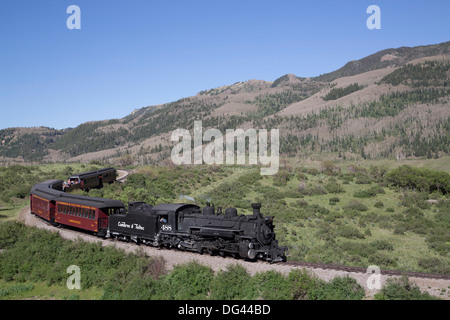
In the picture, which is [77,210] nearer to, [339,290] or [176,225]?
[176,225]

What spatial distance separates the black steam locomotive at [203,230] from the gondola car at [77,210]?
1.90m

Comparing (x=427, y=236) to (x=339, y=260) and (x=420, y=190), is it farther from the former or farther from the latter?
(x=420, y=190)

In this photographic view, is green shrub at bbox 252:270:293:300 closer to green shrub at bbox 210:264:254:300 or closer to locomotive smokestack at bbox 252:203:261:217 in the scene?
green shrub at bbox 210:264:254:300

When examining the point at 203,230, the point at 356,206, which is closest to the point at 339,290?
the point at 203,230

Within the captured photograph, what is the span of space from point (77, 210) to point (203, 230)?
15109 mm

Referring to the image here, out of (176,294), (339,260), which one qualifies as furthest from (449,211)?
(176,294)

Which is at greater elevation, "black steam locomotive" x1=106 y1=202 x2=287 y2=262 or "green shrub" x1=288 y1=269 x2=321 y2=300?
"black steam locomotive" x1=106 y1=202 x2=287 y2=262

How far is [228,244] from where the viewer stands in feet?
70.5

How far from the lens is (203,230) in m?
22.2

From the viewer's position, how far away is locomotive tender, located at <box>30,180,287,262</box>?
20.9m

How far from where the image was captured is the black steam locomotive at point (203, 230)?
2075 centimetres

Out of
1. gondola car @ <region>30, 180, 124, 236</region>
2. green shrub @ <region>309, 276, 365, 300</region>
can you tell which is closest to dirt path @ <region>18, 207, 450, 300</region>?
green shrub @ <region>309, 276, 365, 300</region>

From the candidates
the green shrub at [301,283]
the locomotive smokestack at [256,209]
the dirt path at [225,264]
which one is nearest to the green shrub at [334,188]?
the dirt path at [225,264]

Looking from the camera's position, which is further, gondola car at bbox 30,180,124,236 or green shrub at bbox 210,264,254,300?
gondola car at bbox 30,180,124,236
